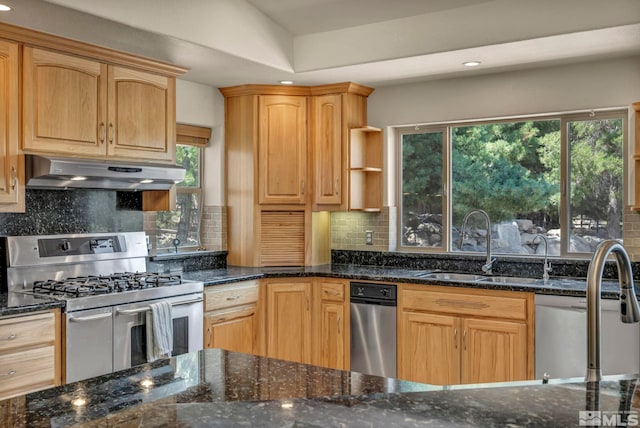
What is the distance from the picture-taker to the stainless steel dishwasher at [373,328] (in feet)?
14.5

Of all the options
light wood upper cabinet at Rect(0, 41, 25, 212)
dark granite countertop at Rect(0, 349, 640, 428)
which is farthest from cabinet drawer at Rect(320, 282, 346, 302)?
dark granite countertop at Rect(0, 349, 640, 428)

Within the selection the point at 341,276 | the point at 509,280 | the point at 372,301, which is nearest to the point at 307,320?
the point at 341,276

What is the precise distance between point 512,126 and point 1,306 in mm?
3636

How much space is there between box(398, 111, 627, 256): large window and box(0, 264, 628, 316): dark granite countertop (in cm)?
40

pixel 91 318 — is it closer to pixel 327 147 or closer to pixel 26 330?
pixel 26 330

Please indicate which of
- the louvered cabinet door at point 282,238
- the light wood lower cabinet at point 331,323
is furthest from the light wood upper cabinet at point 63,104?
the light wood lower cabinet at point 331,323

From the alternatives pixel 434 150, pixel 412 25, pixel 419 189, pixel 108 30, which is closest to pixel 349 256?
pixel 419 189

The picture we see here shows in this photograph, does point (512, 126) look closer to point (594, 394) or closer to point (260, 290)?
point (260, 290)

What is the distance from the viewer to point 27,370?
3.05 metres

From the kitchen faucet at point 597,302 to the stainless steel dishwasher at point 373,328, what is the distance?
3027 mm

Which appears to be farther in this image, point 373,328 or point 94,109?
point 373,328

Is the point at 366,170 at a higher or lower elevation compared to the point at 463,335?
higher

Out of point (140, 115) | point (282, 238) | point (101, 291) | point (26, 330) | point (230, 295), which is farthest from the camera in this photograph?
point (282, 238)

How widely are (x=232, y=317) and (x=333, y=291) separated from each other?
30.8 inches
